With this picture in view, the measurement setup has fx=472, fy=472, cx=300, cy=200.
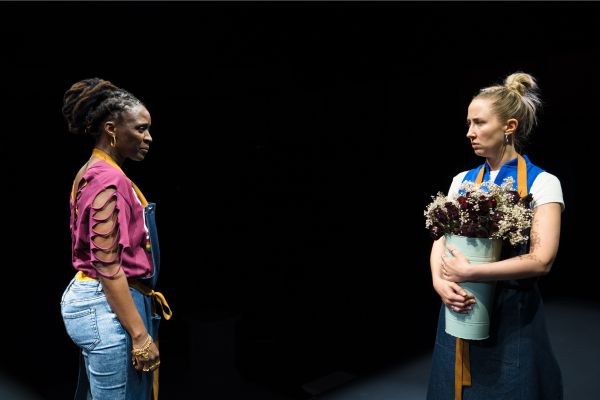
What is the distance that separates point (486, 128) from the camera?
1749 millimetres

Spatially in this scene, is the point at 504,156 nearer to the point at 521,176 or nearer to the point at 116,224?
the point at 521,176

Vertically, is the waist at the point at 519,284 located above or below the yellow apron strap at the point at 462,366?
above

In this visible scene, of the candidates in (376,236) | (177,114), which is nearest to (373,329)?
(376,236)

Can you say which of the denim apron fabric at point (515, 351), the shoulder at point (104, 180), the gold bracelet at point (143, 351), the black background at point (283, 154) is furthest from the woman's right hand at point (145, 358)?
the black background at point (283, 154)

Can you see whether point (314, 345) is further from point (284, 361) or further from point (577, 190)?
point (577, 190)

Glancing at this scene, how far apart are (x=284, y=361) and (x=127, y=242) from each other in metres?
2.51

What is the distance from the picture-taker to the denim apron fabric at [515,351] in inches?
66.6

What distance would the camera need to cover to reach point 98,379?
167 centimetres

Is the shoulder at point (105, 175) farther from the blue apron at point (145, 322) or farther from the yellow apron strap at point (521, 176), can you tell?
the yellow apron strap at point (521, 176)

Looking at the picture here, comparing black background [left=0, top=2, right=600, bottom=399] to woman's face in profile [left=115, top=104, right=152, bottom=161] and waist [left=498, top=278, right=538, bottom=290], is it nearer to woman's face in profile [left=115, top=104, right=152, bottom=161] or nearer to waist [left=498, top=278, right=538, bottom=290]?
woman's face in profile [left=115, top=104, right=152, bottom=161]

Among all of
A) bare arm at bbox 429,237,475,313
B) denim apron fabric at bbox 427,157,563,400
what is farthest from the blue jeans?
denim apron fabric at bbox 427,157,563,400

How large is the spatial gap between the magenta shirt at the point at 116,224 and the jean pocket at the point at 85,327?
5.3 inches

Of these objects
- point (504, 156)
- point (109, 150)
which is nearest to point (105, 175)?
point (109, 150)

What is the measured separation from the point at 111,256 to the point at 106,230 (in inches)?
3.6
